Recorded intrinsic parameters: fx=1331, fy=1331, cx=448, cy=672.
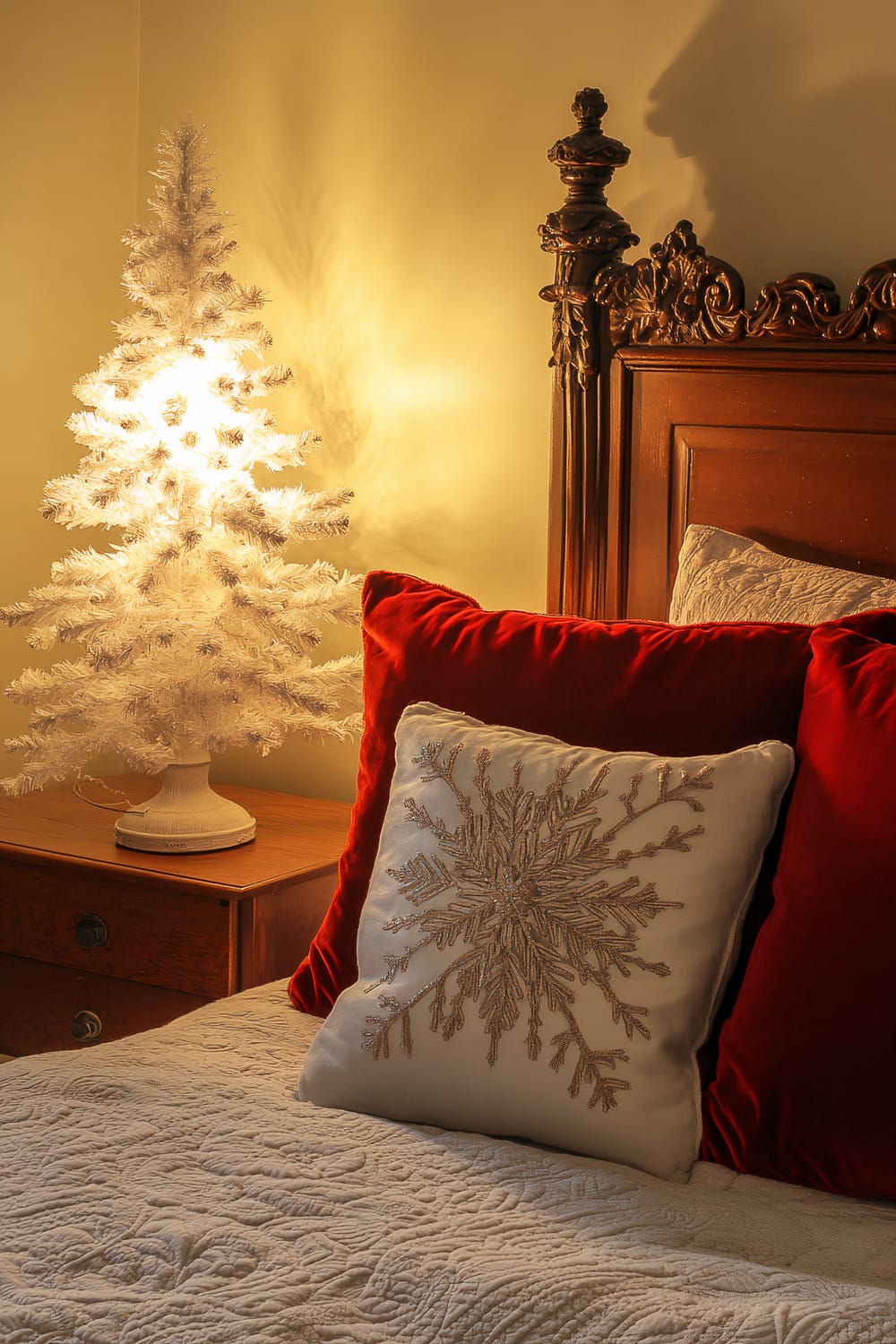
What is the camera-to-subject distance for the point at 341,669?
201 cm

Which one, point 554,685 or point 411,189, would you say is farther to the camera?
point 411,189

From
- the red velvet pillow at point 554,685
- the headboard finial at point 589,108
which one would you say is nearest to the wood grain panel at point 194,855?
the red velvet pillow at point 554,685

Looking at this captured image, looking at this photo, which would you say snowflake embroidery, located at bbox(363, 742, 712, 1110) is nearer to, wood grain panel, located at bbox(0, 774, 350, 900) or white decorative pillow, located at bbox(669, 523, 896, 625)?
white decorative pillow, located at bbox(669, 523, 896, 625)

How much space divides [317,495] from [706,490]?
22.6 inches

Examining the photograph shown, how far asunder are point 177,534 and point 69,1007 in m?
0.72

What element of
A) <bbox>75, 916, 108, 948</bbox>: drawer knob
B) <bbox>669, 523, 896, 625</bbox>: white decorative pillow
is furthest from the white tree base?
<bbox>669, 523, 896, 625</bbox>: white decorative pillow

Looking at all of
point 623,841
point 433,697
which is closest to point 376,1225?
point 623,841

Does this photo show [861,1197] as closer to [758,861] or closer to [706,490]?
[758,861]

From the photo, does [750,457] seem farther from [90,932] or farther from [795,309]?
[90,932]

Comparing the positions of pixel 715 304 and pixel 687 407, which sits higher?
pixel 715 304

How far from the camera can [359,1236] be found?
90 cm

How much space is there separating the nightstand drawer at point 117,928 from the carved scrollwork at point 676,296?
987 mm

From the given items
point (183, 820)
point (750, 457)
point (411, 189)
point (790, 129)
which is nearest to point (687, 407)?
point (750, 457)

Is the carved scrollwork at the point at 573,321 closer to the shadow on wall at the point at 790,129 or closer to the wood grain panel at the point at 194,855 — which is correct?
the shadow on wall at the point at 790,129
